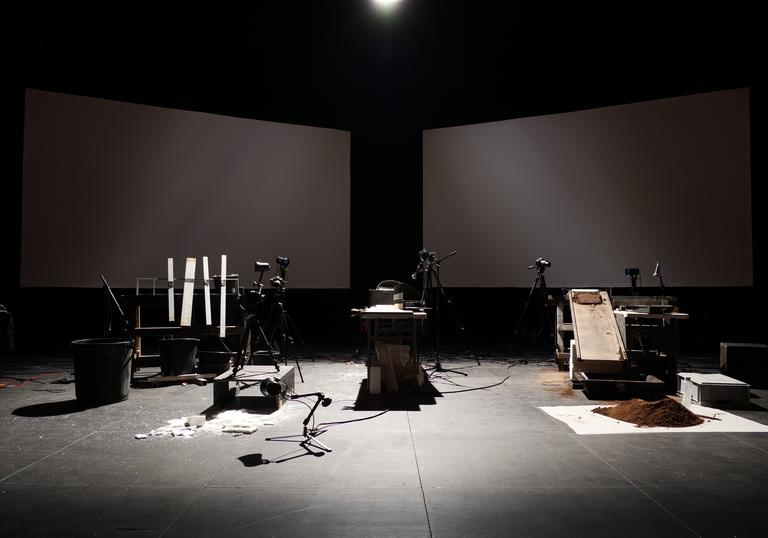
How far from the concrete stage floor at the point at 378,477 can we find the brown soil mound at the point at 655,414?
0.60ft

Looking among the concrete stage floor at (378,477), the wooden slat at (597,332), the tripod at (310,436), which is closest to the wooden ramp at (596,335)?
the wooden slat at (597,332)

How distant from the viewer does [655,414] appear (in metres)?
3.09

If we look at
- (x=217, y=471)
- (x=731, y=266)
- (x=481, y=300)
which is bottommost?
(x=217, y=471)

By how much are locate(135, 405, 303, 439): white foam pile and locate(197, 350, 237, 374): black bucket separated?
4.82 ft

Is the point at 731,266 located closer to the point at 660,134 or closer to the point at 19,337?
the point at 660,134

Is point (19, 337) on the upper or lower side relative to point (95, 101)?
lower

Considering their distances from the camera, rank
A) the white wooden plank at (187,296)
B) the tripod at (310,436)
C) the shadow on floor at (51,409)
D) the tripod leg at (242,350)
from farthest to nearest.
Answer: the white wooden plank at (187,296) < the tripod leg at (242,350) < the shadow on floor at (51,409) < the tripod at (310,436)

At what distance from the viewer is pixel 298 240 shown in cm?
746

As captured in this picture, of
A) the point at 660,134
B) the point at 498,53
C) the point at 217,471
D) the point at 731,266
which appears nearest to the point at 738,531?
the point at 217,471

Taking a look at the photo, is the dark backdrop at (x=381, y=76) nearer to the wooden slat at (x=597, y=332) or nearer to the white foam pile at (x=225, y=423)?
the wooden slat at (x=597, y=332)

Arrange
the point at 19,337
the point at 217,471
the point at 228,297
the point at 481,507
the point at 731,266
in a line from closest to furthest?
the point at 481,507 < the point at 217,471 < the point at 228,297 < the point at 731,266 < the point at 19,337

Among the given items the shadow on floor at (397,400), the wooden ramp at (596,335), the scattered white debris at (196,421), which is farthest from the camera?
the wooden ramp at (596,335)

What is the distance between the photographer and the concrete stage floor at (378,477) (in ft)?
5.67

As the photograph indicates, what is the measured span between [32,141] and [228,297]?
13.7 ft
